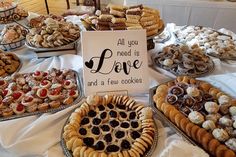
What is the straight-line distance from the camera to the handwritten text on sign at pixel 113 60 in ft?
2.47

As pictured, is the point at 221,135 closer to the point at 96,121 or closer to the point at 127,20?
the point at 96,121

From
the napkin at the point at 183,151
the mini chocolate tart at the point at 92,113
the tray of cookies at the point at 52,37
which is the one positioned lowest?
the mini chocolate tart at the point at 92,113

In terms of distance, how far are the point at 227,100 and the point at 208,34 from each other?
62cm

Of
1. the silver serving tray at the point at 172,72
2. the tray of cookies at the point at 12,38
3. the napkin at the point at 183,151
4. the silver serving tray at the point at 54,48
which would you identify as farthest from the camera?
the tray of cookies at the point at 12,38

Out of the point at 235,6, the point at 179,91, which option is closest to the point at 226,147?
the point at 179,91

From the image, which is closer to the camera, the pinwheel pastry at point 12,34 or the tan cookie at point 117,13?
the tan cookie at point 117,13

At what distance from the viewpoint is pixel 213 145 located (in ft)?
1.88

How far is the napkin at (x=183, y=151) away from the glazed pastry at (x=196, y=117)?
79 mm

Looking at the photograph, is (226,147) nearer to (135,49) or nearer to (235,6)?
(135,49)

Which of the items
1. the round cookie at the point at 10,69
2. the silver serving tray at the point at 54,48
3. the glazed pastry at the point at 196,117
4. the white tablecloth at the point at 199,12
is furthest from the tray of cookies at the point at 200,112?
the white tablecloth at the point at 199,12

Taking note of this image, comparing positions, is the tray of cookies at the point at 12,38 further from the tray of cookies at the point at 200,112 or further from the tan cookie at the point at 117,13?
the tray of cookies at the point at 200,112

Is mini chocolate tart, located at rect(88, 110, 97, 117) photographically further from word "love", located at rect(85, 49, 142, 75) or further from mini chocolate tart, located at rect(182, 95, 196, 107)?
mini chocolate tart, located at rect(182, 95, 196, 107)

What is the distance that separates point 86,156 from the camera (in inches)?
22.1

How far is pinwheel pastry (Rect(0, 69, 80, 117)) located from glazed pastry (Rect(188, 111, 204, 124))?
0.36 metres
